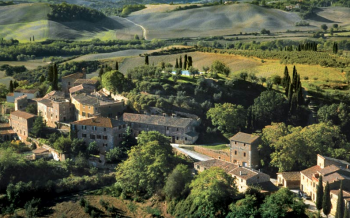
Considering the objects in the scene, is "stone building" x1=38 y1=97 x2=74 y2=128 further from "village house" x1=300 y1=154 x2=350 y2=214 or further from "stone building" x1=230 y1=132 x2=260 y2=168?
"village house" x1=300 y1=154 x2=350 y2=214

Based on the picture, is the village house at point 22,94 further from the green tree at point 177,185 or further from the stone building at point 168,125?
the green tree at point 177,185

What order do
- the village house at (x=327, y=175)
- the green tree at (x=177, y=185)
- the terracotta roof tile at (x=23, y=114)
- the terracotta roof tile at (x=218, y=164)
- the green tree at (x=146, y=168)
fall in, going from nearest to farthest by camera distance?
the village house at (x=327, y=175)
the green tree at (x=177, y=185)
the terracotta roof tile at (x=218, y=164)
the green tree at (x=146, y=168)
the terracotta roof tile at (x=23, y=114)

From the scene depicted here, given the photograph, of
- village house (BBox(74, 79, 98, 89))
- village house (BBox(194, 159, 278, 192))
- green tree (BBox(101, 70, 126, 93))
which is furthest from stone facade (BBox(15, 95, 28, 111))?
village house (BBox(194, 159, 278, 192))

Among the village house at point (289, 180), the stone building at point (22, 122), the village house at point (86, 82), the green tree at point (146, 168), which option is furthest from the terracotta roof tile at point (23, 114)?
the village house at point (289, 180)

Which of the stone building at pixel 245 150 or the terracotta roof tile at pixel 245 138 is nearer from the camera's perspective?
the stone building at pixel 245 150

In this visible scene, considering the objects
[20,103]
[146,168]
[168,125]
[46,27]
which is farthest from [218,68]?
[46,27]

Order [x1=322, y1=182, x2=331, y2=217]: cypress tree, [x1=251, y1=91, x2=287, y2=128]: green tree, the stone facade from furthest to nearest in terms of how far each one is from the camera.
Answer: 1. the stone facade
2. [x1=251, y1=91, x2=287, y2=128]: green tree
3. [x1=322, y1=182, x2=331, y2=217]: cypress tree
